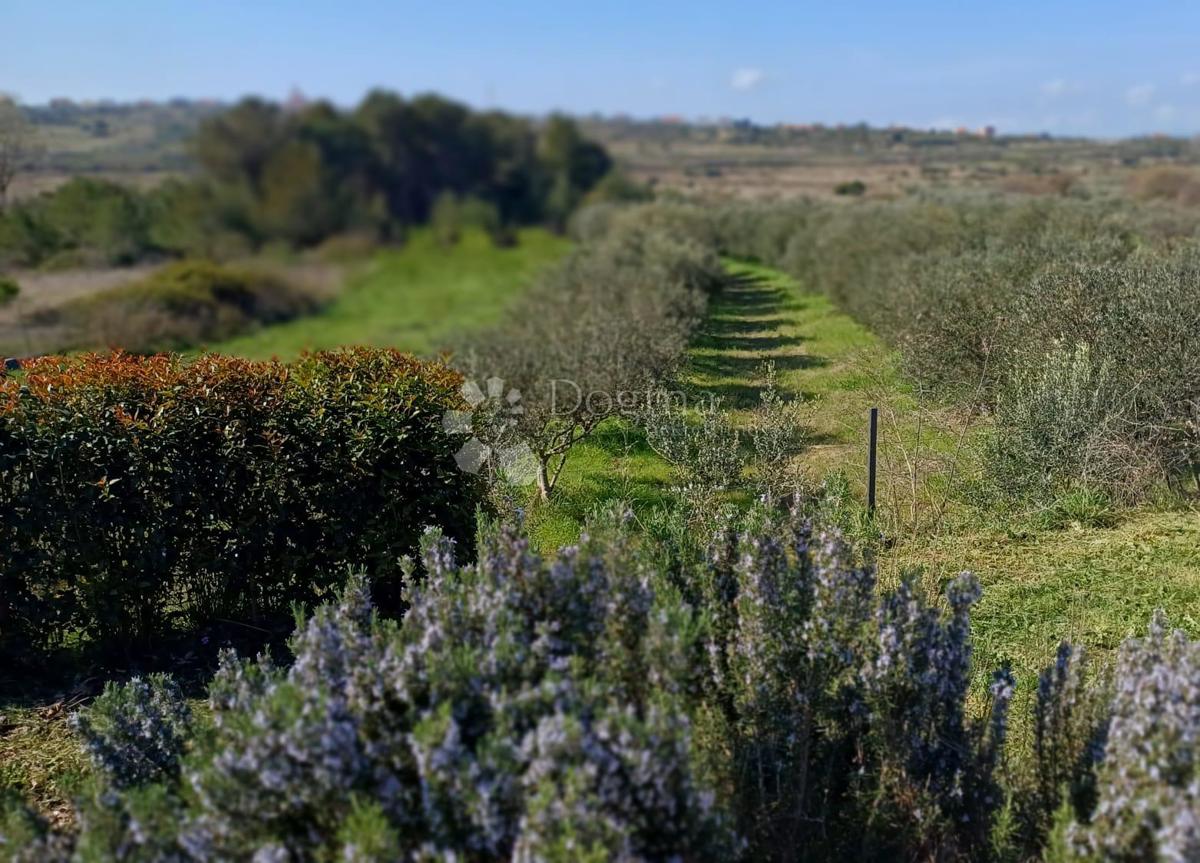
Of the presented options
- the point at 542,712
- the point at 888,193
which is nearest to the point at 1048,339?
the point at 542,712

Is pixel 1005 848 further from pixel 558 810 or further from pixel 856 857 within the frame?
pixel 558 810

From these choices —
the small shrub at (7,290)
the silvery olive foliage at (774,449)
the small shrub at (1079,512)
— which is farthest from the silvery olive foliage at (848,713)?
the small shrub at (7,290)

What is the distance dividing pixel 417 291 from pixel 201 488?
8.47 feet

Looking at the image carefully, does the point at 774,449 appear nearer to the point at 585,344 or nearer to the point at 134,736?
the point at 585,344

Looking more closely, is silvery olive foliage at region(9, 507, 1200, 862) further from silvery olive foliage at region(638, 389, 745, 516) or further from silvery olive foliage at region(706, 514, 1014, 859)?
silvery olive foliage at region(638, 389, 745, 516)

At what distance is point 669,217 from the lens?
31.5 m

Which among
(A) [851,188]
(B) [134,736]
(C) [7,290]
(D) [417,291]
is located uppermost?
(A) [851,188]

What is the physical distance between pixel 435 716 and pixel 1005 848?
1888 mm

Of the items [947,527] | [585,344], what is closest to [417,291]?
[585,344]

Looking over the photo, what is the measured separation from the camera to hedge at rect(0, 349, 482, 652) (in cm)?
501

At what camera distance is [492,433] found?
6965 mm

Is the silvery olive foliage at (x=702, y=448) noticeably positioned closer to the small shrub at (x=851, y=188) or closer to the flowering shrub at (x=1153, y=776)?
the flowering shrub at (x=1153, y=776)

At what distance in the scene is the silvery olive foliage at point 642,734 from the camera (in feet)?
7.96

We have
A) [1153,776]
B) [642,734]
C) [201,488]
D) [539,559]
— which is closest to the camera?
→ [642,734]
